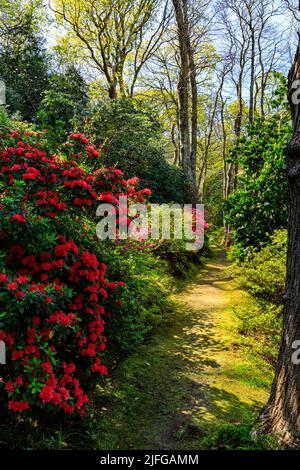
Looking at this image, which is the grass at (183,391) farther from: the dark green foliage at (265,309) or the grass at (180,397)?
the dark green foliage at (265,309)

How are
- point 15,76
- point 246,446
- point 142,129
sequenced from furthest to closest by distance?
point 15,76 < point 142,129 < point 246,446

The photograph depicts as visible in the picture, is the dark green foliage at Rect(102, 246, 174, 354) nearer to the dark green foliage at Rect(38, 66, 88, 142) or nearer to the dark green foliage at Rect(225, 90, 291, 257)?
the dark green foliage at Rect(225, 90, 291, 257)

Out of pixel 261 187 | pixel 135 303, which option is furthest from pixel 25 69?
pixel 135 303

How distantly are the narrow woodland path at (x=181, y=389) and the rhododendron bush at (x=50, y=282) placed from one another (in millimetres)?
667

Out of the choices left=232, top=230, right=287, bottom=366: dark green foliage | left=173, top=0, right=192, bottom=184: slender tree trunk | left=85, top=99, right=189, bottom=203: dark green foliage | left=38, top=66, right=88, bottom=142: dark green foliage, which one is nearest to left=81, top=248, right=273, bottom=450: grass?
left=232, top=230, right=287, bottom=366: dark green foliage

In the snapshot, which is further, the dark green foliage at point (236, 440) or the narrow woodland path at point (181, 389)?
the narrow woodland path at point (181, 389)

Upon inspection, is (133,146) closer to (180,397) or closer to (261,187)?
(261,187)

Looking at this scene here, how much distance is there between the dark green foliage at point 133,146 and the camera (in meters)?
9.81

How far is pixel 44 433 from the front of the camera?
2.87 m

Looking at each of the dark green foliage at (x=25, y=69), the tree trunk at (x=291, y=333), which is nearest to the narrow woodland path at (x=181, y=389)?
the tree trunk at (x=291, y=333)

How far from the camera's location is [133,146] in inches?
394
